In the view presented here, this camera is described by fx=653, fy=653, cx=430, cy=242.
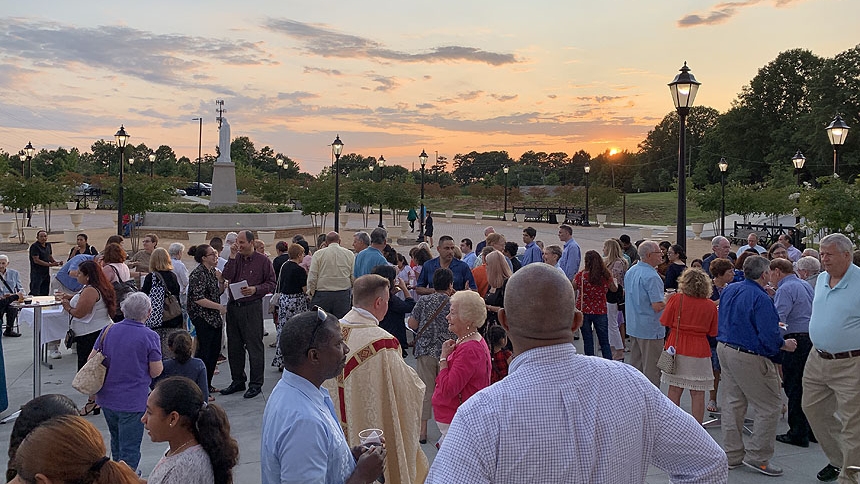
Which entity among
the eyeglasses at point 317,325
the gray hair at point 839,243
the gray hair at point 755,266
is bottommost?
the eyeglasses at point 317,325

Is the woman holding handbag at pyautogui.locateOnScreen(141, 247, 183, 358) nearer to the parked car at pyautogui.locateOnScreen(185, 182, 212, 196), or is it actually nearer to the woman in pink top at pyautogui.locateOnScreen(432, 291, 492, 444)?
the woman in pink top at pyautogui.locateOnScreen(432, 291, 492, 444)

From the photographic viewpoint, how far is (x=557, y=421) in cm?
185

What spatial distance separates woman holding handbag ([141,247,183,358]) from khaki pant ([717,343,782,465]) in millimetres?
5890

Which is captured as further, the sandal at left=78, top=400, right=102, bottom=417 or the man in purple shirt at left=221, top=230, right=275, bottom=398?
the man in purple shirt at left=221, top=230, right=275, bottom=398

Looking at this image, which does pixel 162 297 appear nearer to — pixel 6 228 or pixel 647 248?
pixel 647 248

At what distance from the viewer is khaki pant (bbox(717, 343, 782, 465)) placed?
19.2 feet

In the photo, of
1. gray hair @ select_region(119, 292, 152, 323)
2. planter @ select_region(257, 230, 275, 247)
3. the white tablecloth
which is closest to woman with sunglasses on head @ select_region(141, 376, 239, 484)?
gray hair @ select_region(119, 292, 152, 323)

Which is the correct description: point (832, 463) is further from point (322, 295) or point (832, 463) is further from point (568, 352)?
point (322, 295)

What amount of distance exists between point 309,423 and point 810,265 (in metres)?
6.64

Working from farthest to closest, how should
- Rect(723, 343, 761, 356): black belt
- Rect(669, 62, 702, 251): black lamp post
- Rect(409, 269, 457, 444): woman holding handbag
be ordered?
Rect(669, 62, 702, 251): black lamp post < Rect(409, 269, 457, 444): woman holding handbag < Rect(723, 343, 761, 356): black belt

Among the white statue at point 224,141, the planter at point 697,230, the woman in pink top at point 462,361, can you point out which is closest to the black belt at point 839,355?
the woman in pink top at point 462,361

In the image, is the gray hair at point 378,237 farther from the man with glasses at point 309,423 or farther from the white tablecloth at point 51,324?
the man with glasses at point 309,423

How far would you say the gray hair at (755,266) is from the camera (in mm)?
5980

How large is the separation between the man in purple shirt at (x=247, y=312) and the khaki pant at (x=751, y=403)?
5.30 meters
